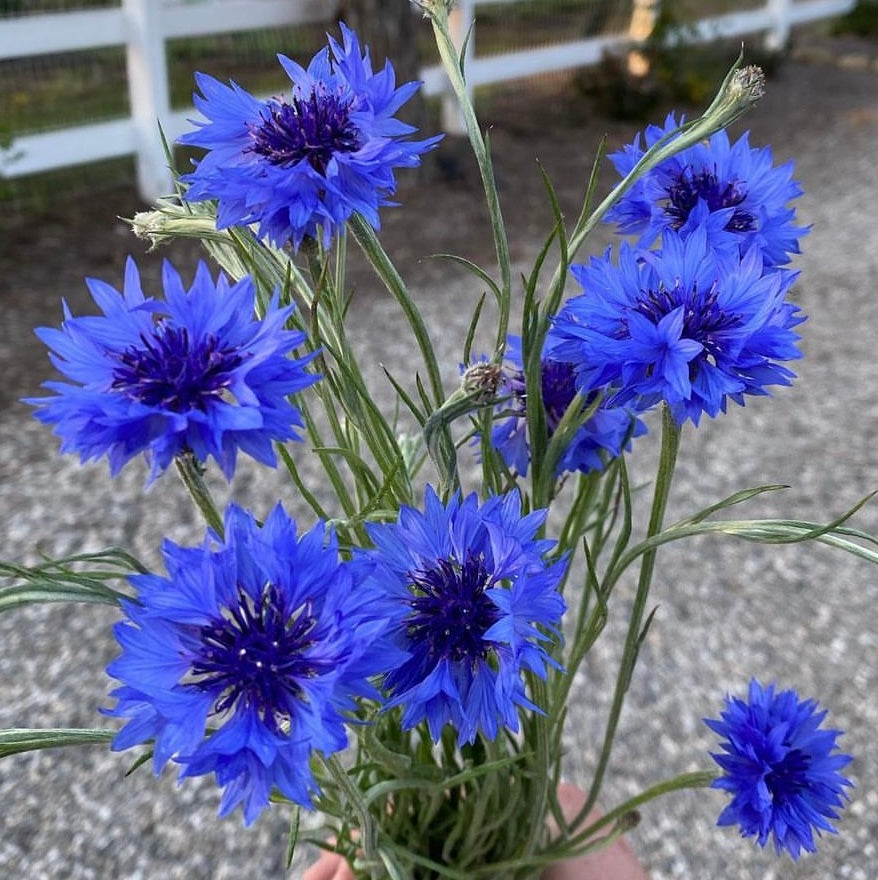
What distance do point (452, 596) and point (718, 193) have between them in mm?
250

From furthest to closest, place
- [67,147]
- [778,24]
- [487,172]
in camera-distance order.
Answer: [778,24], [67,147], [487,172]

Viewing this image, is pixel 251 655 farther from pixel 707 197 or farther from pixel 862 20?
pixel 862 20

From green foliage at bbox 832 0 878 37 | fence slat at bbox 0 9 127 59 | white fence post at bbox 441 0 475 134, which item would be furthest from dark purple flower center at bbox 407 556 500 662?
green foliage at bbox 832 0 878 37

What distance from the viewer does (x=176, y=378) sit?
0.35m

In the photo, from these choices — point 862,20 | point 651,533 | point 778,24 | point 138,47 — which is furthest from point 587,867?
point 862,20

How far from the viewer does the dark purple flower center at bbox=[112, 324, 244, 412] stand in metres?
0.35

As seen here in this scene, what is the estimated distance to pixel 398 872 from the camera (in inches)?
19.7

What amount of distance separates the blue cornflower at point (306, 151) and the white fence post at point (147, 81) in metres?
2.23

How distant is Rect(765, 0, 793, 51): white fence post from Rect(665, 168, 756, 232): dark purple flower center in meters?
4.81

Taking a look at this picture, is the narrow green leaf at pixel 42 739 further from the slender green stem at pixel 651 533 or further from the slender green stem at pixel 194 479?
the slender green stem at pixel 651 533

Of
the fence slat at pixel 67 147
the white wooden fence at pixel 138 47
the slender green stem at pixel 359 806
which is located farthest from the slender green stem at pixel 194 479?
the fence slat at pixel 67 147

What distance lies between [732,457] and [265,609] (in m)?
1.61

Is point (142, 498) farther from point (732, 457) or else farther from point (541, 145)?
point (541, 145)

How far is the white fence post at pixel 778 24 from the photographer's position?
4859 millimetres
